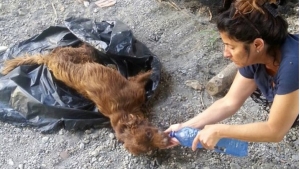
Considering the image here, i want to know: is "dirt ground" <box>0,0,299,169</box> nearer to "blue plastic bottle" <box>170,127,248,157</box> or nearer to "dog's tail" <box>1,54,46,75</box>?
"blue plastic bottle" <box>170,127,248,157</box>

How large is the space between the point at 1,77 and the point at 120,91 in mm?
805

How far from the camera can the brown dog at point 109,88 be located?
2318 mm

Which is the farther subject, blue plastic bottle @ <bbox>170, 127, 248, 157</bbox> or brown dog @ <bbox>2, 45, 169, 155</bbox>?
brown dog @ <bbox>2, 45, 169, 155</bbox>

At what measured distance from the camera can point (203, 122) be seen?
2182 millimetres

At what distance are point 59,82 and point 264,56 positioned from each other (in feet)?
4.30

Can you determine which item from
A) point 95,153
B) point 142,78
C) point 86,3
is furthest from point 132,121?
point 86,3

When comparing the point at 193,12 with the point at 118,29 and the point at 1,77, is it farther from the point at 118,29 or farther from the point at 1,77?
the point at 1,77

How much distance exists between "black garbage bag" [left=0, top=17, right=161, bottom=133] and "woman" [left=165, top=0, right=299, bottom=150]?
36.1 inches

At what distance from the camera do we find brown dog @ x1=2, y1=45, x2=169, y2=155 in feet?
7.61

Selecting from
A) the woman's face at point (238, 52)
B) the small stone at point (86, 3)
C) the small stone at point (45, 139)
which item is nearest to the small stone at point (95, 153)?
the small stone at point (45, 139)

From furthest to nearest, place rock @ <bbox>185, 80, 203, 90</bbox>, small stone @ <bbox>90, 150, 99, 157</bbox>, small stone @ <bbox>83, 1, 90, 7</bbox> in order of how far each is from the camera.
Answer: small stone @ <bbox>83, 1, 90, 7</bbox> → rock @ <bbox>185, 80, 203, 90</bbox> → small stone @ <bbox>90, 150, 99, 157</bbox>

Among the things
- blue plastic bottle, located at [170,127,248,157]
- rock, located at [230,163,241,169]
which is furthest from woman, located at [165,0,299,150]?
rock, located at [230,163,241,169]

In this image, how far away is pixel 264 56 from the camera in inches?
72.4

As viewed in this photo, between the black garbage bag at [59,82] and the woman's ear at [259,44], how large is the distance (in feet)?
3.47
